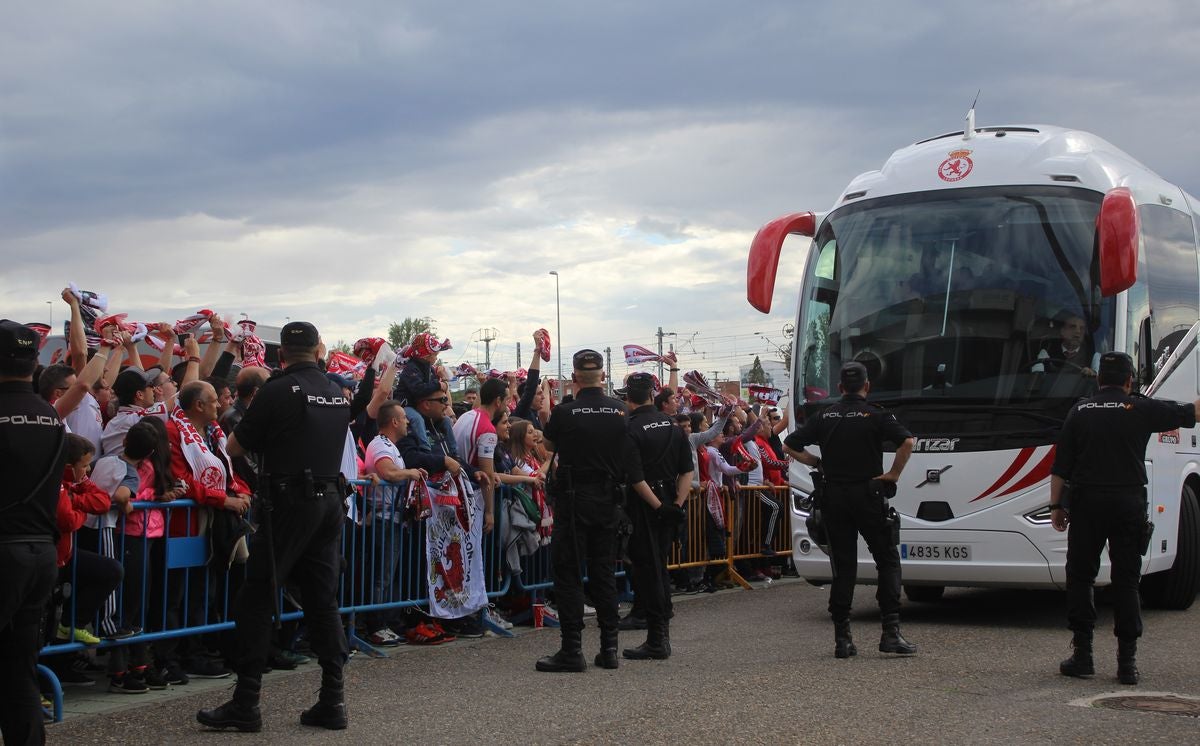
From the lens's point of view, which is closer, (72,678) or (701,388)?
(72,678)

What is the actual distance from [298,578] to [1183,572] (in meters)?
8.06

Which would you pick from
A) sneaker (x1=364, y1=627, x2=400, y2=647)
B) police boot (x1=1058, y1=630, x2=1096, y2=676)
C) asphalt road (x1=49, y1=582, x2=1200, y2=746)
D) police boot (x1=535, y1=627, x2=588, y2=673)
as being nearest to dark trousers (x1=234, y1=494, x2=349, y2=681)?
asphalt road (x1=49, y1=582, x2=1200, y2=746)

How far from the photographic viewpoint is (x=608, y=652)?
27.7 feet

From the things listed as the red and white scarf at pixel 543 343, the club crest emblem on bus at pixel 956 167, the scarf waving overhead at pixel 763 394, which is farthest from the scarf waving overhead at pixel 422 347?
the scarf waving overhead at pixel 763 394

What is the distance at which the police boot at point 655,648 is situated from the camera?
8719mm

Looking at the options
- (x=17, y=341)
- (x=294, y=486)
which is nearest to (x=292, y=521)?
(x=294, y=486)

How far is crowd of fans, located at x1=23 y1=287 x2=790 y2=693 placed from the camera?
282 inches

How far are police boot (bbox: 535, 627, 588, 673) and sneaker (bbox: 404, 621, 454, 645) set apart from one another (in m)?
1.53

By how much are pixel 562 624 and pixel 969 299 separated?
14.8 feet

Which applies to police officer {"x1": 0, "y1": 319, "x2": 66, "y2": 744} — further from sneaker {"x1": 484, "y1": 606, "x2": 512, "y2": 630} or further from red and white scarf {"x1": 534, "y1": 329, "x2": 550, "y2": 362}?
red and white scarf {"x1": 534, "y1": 329, "x2": 550, "y2": 362}

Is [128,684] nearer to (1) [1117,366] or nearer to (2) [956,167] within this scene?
(1) [1117,366]

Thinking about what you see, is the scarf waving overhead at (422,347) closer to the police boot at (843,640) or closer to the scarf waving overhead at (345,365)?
the scarf waving overhead at (345,365)

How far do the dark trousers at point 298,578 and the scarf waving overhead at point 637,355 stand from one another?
735 centimetres

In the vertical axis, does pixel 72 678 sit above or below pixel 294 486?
below
